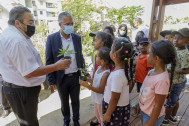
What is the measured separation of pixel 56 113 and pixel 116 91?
6.69 feet

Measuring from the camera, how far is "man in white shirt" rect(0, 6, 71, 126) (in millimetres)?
1194

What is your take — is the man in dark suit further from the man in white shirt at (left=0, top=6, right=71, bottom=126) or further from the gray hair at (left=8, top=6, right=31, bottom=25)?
the gray hair at (left=8, top=6, right=31, bottom=25)

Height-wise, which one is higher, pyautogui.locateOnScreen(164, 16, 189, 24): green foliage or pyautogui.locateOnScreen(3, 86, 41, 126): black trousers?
pyautogui.locateOnScreen(164, 16, 189, 24): green foliage

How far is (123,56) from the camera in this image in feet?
4.25

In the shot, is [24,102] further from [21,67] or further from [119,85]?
[119,85]

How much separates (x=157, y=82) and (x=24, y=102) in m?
1.51

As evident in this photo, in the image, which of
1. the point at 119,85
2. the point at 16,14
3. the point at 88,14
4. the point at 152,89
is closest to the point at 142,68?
the point at 152,89

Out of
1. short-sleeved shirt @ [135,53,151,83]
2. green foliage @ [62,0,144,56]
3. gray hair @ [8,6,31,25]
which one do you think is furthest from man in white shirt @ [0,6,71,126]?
green foliage @ [62,0,144,56]

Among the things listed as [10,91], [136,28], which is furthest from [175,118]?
[136,28]

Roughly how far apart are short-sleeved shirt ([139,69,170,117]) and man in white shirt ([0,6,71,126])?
969 mm

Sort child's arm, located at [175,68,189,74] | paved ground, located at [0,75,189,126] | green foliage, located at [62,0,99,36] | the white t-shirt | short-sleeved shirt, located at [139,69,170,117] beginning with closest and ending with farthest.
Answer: short-sleeved shirt, located at [139,69,170,117] < the white t-shirt < child's arm, located at [175,68,189,74] < paved ground, located at [0,75,189,126] < green foliage, located at [62,0,99,36]

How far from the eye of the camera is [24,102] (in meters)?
1.42

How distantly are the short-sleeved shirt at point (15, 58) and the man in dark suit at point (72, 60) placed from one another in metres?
0.66

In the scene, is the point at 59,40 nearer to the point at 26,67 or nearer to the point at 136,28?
the point at 26,67
